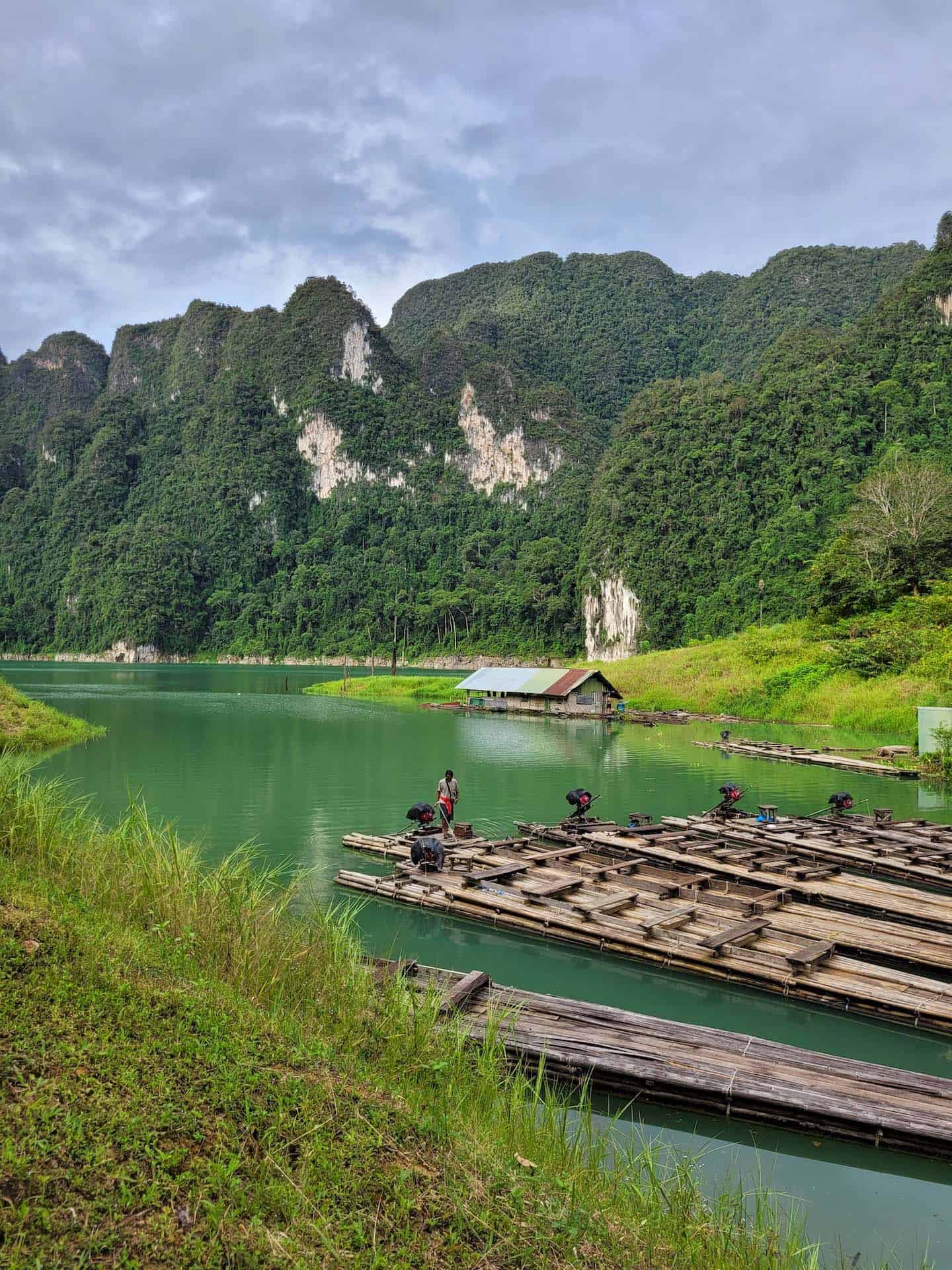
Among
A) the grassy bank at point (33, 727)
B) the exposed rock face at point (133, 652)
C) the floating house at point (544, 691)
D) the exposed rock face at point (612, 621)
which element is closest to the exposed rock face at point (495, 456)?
the exposed rock face at point (612, 621)

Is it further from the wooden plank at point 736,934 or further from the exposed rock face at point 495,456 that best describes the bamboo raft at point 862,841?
the exposed rock face at point 495,456

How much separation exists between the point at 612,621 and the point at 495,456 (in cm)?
5132

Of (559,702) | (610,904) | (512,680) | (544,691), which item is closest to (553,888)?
(610,904)

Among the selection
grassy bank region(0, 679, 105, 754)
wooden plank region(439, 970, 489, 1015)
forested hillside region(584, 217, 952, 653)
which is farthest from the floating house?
wooden plank region(439, 970, 489, 1015)

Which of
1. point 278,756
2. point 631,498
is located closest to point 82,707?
point 278,756

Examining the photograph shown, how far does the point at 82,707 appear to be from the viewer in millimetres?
33625

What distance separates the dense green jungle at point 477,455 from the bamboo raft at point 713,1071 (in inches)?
1457

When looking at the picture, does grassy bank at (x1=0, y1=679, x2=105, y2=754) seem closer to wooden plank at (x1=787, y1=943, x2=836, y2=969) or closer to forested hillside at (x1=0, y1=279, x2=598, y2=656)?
wooden plank at (x1=787, y1=943, x2=836, y2=969)

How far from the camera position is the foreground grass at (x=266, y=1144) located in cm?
232

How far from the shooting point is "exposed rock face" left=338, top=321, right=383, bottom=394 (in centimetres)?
12194

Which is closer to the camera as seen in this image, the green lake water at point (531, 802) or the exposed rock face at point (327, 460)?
the green lake water at point (531, 802)

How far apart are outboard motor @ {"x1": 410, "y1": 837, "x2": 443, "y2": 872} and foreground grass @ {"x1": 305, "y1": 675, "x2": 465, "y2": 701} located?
33.9m

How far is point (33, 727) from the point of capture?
2148 cm

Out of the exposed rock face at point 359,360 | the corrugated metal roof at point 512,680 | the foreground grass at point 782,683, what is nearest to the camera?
the foreground grass at point 782,683
